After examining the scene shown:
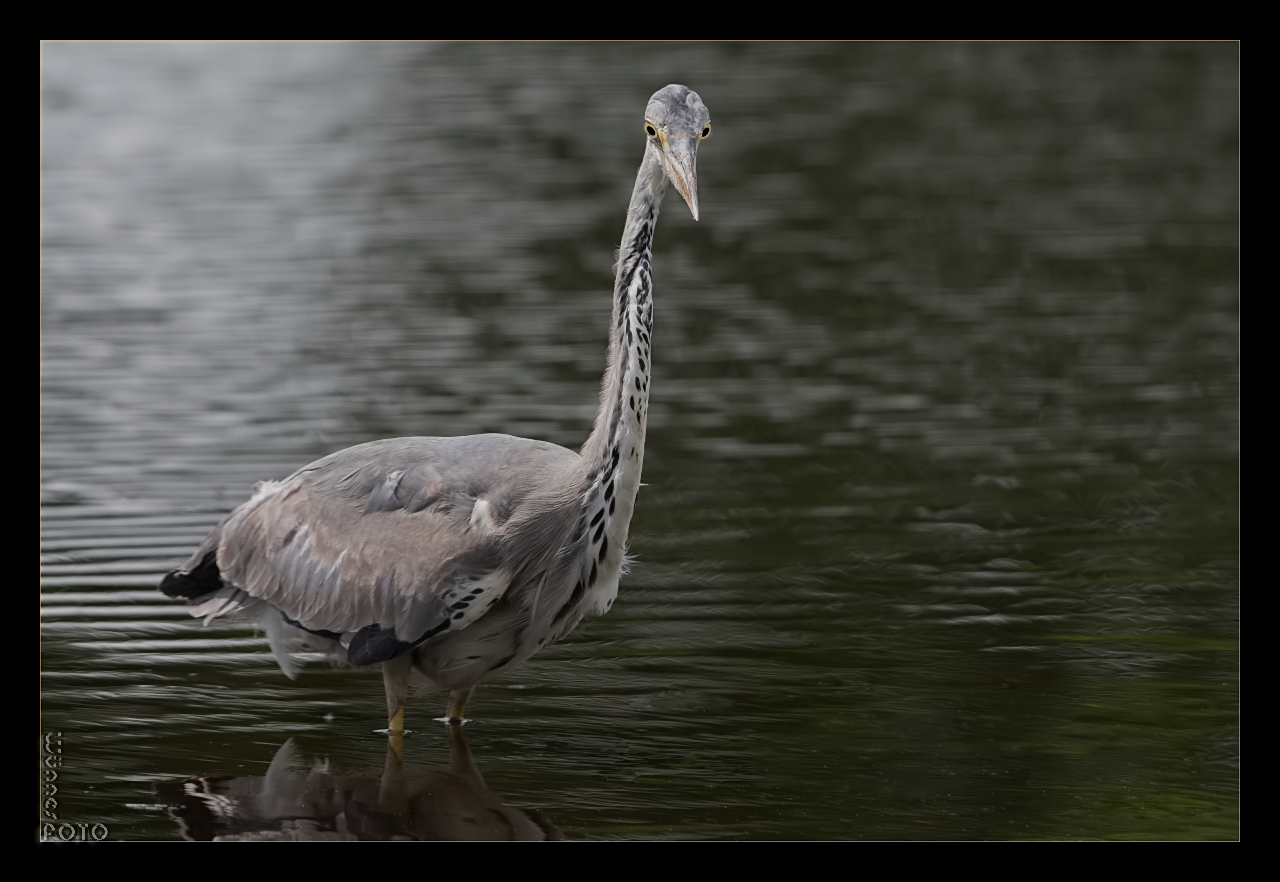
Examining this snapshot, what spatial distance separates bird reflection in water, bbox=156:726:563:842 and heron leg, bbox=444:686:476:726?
1.51ft

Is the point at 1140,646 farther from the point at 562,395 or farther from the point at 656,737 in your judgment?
the point at 562,395

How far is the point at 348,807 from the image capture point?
8453mm

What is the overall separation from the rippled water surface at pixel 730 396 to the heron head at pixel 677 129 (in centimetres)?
299

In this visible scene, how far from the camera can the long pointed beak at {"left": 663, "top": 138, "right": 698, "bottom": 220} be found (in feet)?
25.6

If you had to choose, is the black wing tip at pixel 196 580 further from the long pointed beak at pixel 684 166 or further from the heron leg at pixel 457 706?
the long pointed beak at pixel 684 166

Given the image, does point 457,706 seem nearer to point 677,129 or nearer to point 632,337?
point 632,337

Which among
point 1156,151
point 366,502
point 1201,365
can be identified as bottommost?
point 366,502

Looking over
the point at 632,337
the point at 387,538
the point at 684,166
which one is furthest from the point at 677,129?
the point at 387,538

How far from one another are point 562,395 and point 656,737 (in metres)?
7.02

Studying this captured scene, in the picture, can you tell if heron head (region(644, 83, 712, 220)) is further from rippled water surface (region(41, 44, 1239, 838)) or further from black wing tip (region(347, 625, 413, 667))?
rippled water surface (region(41, 44, 1239, 838))

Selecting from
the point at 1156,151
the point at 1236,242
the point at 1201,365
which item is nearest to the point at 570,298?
the point at 1201,365

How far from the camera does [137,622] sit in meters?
11.0

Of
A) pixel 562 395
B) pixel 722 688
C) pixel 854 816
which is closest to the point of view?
pixel 854 816

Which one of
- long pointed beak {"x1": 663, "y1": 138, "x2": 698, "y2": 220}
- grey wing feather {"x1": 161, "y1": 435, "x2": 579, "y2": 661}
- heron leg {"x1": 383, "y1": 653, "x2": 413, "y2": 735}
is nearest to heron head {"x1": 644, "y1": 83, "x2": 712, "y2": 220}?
long pointed beak {"x1": 663, "y1": 138, "x2": 698, "y2": 220}
